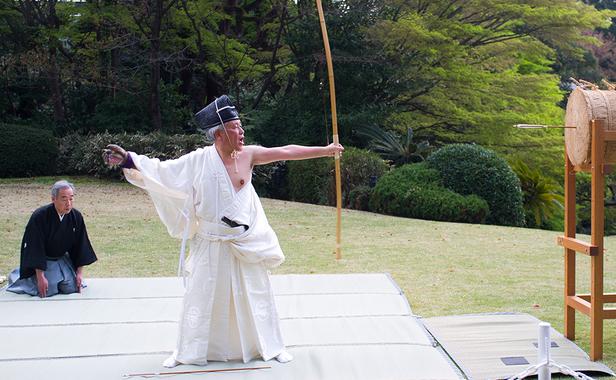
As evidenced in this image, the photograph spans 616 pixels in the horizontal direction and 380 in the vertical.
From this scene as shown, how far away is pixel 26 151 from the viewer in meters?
17.2

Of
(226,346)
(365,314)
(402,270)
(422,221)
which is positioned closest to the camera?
(226,346)

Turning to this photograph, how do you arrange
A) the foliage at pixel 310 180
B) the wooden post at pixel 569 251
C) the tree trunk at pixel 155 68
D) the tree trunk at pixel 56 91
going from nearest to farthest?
the wooden post at pixel 569 251, the foliage at pixel 310 180, the tree trunk at pixel 155 68, the tree trunk at pixel 56 91

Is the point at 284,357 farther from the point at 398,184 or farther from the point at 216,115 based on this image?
the point at 398,184

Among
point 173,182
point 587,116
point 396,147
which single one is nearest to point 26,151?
point 396,147

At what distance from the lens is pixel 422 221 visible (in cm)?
1255

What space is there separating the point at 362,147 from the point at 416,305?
35.9 feet

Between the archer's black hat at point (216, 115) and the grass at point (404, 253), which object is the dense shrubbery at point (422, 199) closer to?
the grass at point (404, 253)

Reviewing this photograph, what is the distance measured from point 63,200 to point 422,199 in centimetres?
786

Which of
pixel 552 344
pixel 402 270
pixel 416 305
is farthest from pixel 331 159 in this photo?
pixel 552 344

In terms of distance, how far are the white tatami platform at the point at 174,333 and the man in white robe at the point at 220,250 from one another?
0.15 meters

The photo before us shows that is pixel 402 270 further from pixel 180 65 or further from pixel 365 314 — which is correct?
pixel 180 65

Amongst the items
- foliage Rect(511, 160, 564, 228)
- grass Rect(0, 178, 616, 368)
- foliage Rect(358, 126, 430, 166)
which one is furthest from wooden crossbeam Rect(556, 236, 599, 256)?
foliage Rect(358, 126, 430, 166)

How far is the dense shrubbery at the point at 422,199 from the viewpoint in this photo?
13.1 meters

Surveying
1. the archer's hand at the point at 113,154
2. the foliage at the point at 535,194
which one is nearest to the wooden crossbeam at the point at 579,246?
the archer's hand at the point at 113,154
